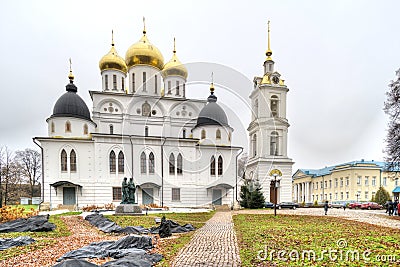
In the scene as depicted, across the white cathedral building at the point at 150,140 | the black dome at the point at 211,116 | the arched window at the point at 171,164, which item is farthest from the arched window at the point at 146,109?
the arched window at the point at 171,164

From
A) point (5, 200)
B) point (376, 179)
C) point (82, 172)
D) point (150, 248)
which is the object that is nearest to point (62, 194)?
point (82, 172)

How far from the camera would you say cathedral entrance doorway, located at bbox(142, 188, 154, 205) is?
27147 mm

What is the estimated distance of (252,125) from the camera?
3475cm

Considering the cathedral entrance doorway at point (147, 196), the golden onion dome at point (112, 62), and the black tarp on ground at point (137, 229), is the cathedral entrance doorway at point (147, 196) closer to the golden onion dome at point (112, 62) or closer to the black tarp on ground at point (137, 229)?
the black tarp on ground at point (137, 229)

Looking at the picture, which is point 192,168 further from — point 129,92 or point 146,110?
point 129,92

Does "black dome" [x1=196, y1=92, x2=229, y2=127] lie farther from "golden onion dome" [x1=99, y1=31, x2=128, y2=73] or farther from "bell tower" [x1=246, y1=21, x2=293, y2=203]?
"golden onion dome" [x1=99, y1=31, x2=128, y2=73]

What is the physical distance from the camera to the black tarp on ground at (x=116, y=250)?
6.68 meters

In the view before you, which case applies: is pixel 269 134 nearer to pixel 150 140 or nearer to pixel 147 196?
pixel 150 140

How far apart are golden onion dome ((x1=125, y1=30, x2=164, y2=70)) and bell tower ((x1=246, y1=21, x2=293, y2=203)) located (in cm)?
1331

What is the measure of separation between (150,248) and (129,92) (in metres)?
28.7

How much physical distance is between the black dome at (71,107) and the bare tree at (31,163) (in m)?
23.1

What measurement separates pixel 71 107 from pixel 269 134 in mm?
24048

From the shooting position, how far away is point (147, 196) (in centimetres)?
2742

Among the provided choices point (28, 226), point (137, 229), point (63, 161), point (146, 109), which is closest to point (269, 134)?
point (146, 109)
